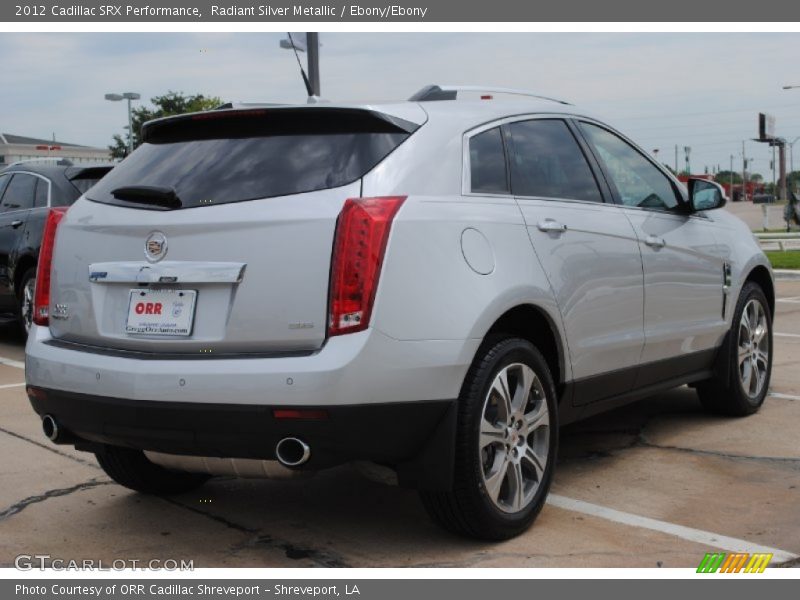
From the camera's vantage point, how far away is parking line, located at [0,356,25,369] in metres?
9.36

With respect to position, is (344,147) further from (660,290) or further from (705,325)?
(705,325)

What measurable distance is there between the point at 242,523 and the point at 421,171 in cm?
164

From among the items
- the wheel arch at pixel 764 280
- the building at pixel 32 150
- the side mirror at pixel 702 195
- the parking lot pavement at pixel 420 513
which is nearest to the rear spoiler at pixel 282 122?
the parking lot pavement at pixel 420 513

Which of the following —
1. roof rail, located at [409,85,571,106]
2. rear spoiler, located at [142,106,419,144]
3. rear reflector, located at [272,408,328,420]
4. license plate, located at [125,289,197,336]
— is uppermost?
roof rail, located at [409,85,571,106]

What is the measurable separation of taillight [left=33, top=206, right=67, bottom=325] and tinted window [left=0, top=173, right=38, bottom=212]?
581 centimetres

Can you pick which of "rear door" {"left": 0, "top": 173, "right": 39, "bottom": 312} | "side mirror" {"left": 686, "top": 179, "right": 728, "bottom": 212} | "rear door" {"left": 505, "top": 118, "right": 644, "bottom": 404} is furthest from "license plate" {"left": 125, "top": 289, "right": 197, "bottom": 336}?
"rear door" {"left": 0, "top": 173, "right": 39, "bottom": 312}

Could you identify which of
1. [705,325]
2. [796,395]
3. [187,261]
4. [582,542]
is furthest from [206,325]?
[796,395]

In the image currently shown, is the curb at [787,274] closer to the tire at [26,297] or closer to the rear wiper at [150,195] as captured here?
the tire at [26,297]

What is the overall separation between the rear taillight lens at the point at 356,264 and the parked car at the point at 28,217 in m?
6.35

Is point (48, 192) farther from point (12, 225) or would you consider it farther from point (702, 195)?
point (702, 195)

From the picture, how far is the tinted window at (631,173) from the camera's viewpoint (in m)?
5.54

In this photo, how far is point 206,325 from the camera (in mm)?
3951

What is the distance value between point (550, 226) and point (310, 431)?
4.82 ft

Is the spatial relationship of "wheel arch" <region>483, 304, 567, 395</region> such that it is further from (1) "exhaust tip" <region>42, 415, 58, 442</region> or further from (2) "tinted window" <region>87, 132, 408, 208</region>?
(1) "exhaust tip" <region>42, 415, 58, 442</region>
